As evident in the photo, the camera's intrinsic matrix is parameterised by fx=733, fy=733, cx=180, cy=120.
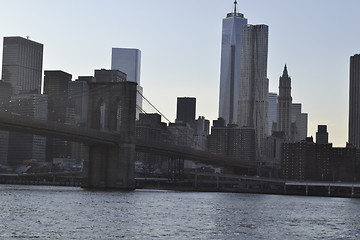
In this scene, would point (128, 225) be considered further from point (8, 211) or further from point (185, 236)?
point (8, 211)

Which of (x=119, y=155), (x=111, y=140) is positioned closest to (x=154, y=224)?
(x=111, y=140)

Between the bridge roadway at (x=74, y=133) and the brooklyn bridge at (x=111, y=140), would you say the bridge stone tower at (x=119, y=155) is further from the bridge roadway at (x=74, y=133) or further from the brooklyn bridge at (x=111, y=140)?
the bridge roadway at (x=74, y=133)

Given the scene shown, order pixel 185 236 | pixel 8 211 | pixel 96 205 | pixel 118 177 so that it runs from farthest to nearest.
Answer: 1. pixel 118 177
2. pixel 96 205
3. pixel 8 211
4. pixel 185 236

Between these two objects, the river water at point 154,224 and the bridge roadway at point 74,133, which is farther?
the bridge roadway at point 74,133

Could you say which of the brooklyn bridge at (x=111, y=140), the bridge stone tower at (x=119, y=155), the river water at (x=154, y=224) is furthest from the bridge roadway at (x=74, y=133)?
the river water at (x=154, y=224)

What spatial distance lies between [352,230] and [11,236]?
2418 centimetres

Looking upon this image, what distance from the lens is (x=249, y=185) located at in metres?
187

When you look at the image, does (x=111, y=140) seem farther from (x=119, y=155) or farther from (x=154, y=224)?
(x=154, y=224)

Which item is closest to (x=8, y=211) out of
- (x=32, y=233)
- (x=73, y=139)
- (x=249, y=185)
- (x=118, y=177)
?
(x=32, y=233)

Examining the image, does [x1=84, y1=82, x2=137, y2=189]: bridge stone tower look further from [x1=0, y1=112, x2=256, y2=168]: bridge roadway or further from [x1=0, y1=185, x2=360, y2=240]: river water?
[x1=0, y1=185, x2=360, y2=240]: river water

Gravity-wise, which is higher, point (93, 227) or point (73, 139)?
point (73, 139)

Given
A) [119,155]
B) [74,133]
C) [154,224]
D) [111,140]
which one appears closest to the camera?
[154,224]

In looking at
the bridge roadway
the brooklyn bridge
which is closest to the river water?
the bridge roadway

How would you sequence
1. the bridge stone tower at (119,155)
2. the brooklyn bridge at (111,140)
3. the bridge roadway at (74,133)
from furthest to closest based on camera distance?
the bridge stone tower at (119,155) < the brooklyn bridge at (111,140) < the bridge roadway at (74,133)
